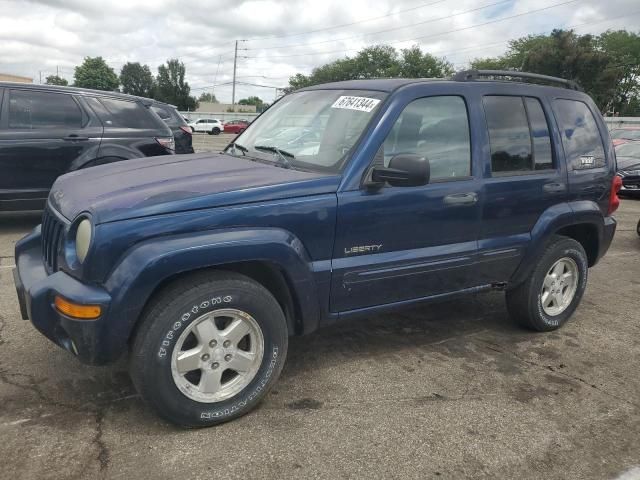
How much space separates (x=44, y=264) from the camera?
313cm

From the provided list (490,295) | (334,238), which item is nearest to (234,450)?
(334,238)

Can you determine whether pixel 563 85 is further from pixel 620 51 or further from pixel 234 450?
pixel 620 51

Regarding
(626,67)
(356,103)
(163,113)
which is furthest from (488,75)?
(626,67)

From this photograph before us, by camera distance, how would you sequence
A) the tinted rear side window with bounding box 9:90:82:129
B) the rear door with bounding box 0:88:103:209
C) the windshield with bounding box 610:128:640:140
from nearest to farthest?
1. the rear door with bounding box 0:88:103:209
2. the tinted rear side window with bounding box 9:90:82:129
3. the windshield with bounding box 610:128:640:140

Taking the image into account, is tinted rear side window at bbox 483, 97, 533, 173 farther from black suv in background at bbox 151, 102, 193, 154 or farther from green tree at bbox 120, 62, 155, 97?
green tree at bbox 120, 62, 155, 97

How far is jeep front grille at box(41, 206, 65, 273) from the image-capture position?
290cm

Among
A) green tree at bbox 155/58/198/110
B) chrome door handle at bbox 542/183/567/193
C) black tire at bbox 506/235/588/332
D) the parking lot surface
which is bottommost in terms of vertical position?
the parking lot surface

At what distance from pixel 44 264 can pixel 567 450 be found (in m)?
2.95

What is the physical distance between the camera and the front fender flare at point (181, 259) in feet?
8.13

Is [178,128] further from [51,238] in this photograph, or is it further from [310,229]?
[310,229]

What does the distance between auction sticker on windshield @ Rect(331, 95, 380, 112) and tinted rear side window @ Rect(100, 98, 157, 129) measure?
15.0ft

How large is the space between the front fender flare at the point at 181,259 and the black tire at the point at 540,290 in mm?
2074

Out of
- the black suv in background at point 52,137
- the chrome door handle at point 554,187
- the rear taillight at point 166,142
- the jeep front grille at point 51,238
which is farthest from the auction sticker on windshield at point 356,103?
the rear taillight at point 166,142

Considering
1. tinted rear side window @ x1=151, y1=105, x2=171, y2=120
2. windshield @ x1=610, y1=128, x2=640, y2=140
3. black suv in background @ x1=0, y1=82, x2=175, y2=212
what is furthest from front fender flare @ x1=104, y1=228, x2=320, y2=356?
windshield @ x1=610, y1=128, x2=640, y2=140
